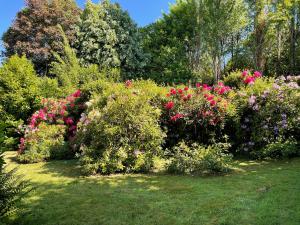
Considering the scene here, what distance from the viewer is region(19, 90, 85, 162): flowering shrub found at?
8.59 meters

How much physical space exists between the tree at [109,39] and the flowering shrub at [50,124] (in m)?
10.7

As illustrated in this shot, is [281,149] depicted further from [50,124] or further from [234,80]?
[50,124]

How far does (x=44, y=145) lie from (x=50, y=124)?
1258 mm

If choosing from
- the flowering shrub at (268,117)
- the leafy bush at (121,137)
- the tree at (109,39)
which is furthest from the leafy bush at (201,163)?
the tree at (109,39)

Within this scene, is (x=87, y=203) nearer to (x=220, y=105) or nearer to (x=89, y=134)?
(x=89, y=134)

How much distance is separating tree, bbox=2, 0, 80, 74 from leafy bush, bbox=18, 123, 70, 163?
685 inches

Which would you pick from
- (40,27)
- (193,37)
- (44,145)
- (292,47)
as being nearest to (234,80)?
(44,145)

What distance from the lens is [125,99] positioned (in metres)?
6.92

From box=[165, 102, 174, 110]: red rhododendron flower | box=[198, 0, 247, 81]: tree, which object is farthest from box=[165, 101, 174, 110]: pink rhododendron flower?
box=[198, 0, 247, 81]: tree

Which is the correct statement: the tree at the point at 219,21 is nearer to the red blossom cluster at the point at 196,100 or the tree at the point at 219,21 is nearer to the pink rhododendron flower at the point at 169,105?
the red blossom cluster at the point at 196,100

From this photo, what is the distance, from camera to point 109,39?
21.0 m

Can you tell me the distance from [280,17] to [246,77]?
43.7 ft

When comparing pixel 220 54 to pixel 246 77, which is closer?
pixel 246 77

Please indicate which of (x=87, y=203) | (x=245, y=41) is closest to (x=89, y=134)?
(x=87, y=203)
